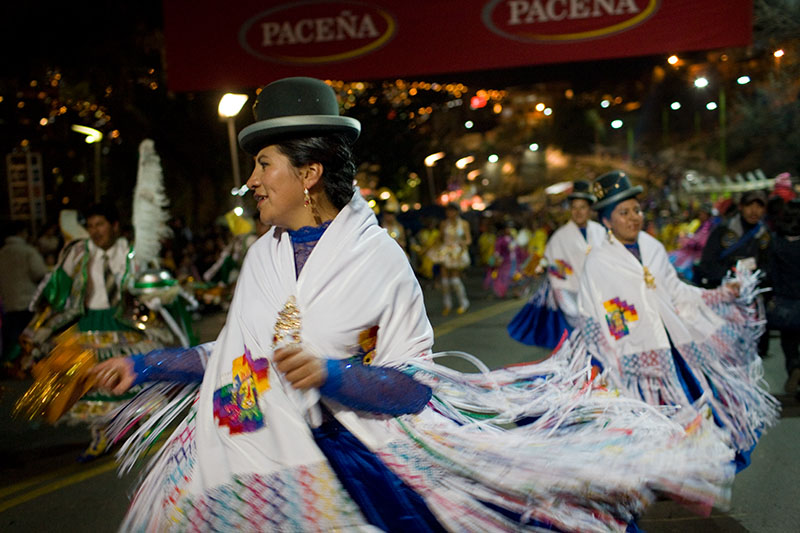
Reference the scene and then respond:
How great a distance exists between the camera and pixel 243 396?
2158 mm

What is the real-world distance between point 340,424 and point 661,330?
2.83 metres

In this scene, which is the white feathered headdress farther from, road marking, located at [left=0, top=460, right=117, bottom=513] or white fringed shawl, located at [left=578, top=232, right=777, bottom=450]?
white fringed shawl, located at [left=578, top=232, right=777, bottom=450]

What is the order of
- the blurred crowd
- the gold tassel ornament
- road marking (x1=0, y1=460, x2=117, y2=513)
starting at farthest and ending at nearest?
1. the blurred crowd
2. road marking (x1=0, y1=460, x2=117, y2=513)
3. the gold tassel ornament

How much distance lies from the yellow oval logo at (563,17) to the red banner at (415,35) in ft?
0.05

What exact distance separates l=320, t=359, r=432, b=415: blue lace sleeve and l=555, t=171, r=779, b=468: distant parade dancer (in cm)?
252

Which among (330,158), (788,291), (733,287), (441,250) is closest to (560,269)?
(788,291)

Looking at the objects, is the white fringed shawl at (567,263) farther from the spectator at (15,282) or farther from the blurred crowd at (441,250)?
the spectator at (15,282)

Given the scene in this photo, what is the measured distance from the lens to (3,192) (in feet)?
59.1

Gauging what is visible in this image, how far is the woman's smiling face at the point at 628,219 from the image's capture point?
15.3 ft

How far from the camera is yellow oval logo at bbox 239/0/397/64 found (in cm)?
1126

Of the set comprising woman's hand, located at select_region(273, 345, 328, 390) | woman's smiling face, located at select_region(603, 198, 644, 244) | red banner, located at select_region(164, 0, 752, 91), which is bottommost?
woman's hand, located at select_region(273, 345, 328, 390)

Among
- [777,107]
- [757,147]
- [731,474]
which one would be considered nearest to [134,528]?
[731,474]

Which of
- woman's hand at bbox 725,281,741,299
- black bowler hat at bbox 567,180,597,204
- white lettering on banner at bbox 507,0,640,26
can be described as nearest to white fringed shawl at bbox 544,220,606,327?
black bowler hat at bbox 567,180,597,204

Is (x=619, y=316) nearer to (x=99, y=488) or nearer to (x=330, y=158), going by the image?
(x=330, y=158)
